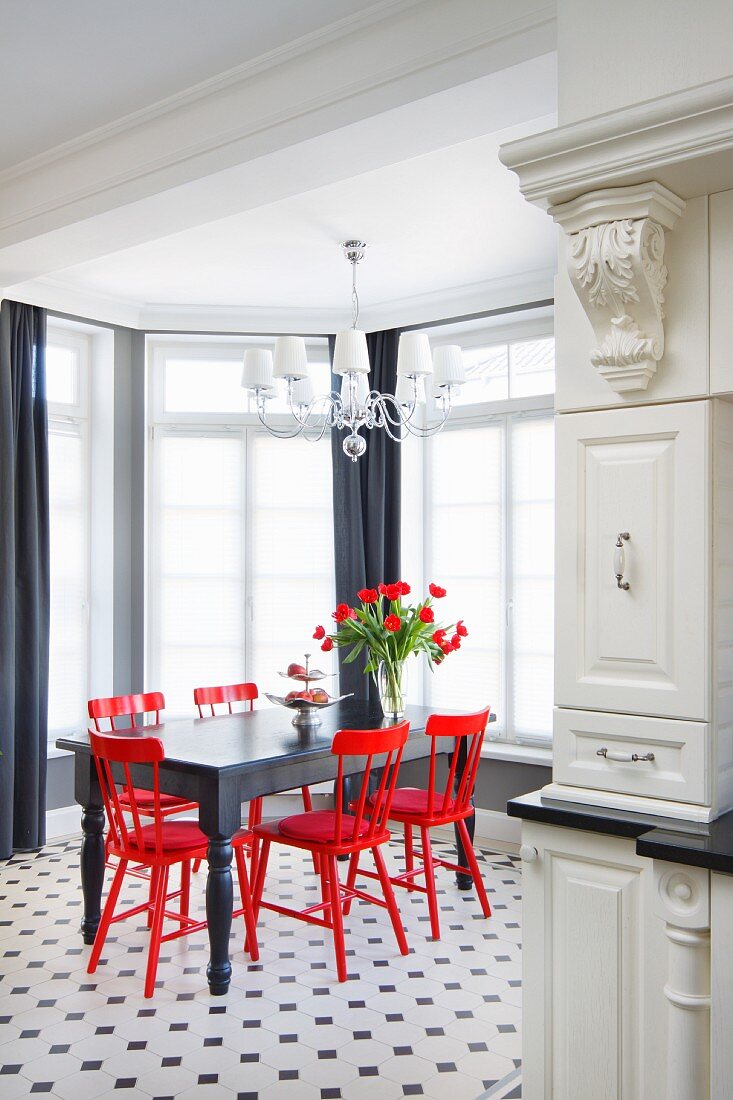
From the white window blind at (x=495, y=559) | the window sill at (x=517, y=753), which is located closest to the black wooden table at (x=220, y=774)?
the window sill at (x=517, y=753)

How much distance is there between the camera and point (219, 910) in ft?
11.1

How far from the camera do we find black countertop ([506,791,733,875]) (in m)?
1.82

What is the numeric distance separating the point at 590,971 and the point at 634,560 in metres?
0.90

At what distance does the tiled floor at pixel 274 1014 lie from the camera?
9.04 feet

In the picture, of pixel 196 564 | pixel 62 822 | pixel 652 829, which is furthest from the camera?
pixel 196 564

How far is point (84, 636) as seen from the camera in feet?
18.4

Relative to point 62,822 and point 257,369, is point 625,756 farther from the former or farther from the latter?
point 62,822

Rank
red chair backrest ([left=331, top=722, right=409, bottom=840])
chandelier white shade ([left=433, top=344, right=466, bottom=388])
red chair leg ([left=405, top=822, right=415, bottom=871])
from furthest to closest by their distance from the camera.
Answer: red chair leg ([left=405, top=822, right=415, bottom=871])
chandelier white shade ([left=433, top=344, right=466, bottom=388])
red chair backrest ([left=331, top=722, right=409, bottom=840])

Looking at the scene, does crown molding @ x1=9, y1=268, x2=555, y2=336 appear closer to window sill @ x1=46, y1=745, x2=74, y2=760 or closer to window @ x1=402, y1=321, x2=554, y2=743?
window @ x1=402, y1=321, x2=554, y2=743

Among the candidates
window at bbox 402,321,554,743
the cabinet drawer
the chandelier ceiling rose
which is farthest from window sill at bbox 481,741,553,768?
the cabinet drawer

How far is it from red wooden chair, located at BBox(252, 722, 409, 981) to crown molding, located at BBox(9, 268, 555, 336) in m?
2.66

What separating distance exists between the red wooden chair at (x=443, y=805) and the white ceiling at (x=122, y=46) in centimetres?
254

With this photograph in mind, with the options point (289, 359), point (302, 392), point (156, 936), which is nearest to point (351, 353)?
point (289, 359)

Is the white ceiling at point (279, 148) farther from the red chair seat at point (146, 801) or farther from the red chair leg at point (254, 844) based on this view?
the red chair leg at point (254, 844)
